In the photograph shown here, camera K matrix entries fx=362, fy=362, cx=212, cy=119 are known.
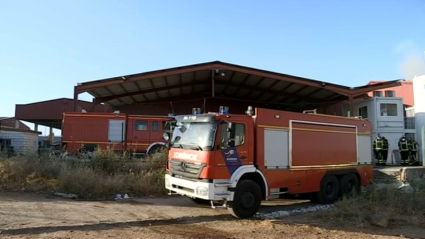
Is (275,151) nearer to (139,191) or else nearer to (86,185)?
(139,191)

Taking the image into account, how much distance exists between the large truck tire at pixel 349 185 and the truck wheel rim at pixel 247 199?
14.6 feet

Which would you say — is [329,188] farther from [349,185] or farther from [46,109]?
[46,109]

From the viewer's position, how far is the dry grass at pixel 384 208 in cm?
930

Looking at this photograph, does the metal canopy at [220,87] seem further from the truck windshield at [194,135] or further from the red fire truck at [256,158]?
the truck windshield at [194,135]

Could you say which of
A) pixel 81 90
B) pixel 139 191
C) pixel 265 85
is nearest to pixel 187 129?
pixel 139 191

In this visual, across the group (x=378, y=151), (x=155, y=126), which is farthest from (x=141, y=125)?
(x=378, y=151)

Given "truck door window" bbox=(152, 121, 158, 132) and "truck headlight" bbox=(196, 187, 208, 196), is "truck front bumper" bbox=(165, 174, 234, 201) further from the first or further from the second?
"truck door window" bbox=(152, 121, 158, 132)

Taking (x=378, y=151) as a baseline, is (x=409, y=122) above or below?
above

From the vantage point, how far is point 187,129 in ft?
32.4

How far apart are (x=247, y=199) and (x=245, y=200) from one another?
0.07 metres

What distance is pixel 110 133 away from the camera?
63.5 ft

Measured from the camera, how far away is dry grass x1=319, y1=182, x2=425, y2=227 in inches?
366

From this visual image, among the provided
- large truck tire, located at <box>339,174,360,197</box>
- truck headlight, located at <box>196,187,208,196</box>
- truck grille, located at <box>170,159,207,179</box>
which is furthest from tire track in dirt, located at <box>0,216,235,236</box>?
large truck tire, located at <box>339,174,360,197</box>

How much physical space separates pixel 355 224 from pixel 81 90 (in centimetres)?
1650
